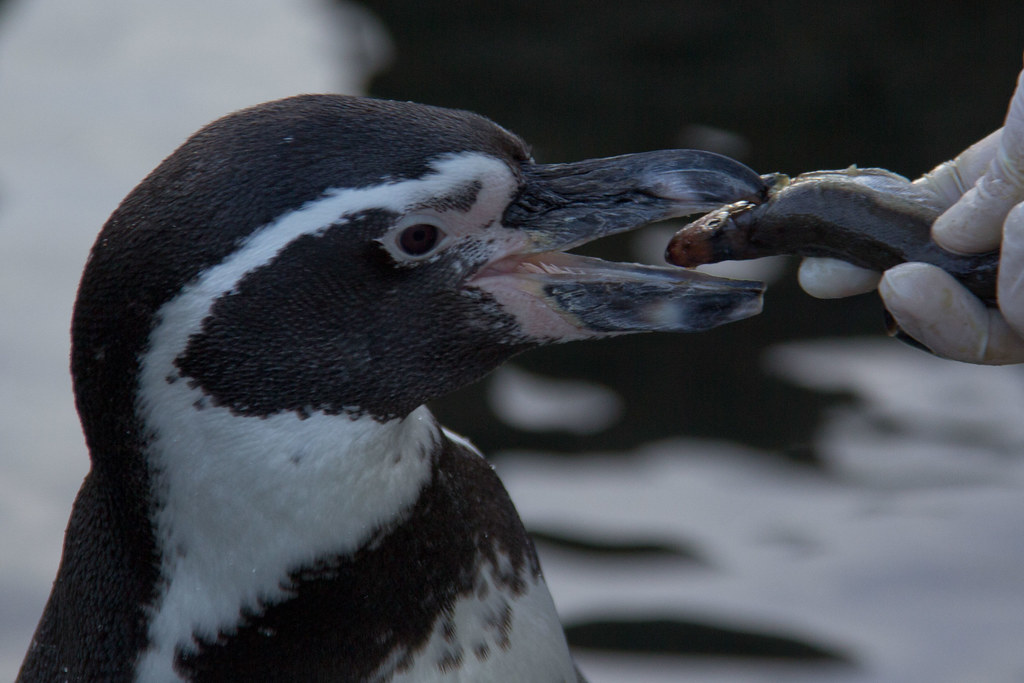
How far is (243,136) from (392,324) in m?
0.28

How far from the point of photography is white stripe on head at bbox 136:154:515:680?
60.7 inches

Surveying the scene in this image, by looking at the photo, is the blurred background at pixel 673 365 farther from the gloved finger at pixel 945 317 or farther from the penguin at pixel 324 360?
the penguin at pixel 324 360

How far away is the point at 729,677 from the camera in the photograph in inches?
117

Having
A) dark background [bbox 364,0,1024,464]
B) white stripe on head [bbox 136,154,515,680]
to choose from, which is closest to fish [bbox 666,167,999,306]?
white stripe on head [bbox 136,154,515,680]

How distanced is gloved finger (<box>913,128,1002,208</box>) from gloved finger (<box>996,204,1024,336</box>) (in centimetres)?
19

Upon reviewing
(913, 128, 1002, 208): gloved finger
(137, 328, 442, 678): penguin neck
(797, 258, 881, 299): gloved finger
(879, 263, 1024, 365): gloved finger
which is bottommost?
(137, 328, 442, 678): penguin neck

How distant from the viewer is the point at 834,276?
1894mm

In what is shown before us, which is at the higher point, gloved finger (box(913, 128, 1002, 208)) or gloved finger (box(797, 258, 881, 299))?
gloved finger (box(913, 128, 1002, 208))

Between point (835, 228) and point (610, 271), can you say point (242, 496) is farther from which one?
point (835, 228)

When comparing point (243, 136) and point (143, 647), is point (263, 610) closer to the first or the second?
point (143, 647)

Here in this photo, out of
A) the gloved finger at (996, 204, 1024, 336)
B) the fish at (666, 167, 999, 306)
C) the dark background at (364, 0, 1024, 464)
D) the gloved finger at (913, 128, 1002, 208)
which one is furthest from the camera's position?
the dark background at (364, 0, 1024, 464)

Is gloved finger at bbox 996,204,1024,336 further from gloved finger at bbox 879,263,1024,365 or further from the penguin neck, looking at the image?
the penguin neck

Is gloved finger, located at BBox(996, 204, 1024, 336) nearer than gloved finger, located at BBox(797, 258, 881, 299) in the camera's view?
Yes

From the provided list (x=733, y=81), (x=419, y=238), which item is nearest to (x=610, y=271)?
(x=419, y=238)
